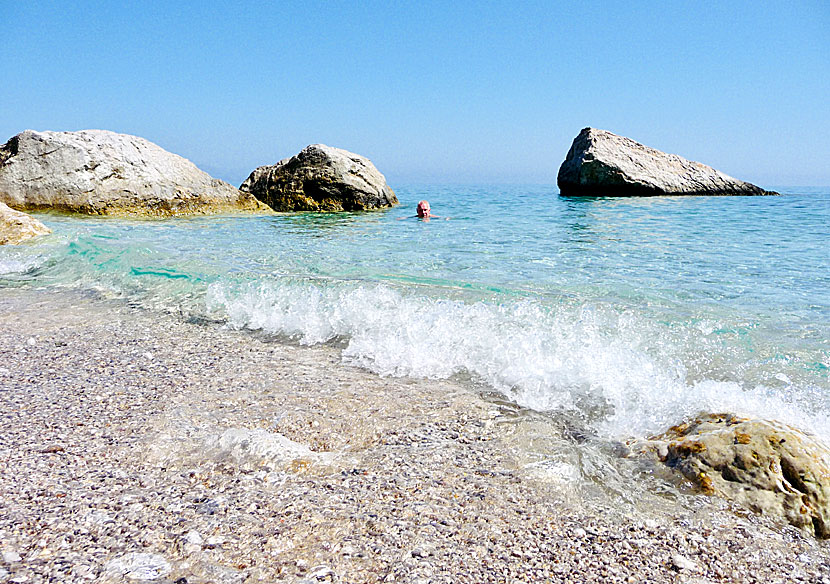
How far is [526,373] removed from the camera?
12.9 feet

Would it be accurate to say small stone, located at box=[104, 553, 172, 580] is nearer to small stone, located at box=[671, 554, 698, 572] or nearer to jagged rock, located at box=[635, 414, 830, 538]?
small stone, located at box=[671, 554, 698, 572]

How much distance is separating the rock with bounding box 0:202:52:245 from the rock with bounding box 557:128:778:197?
20.1 meters

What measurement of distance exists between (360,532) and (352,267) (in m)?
5.62

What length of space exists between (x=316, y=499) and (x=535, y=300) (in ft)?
12.2

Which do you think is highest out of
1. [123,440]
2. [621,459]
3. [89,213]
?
[89,213]

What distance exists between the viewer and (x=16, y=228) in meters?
9.59

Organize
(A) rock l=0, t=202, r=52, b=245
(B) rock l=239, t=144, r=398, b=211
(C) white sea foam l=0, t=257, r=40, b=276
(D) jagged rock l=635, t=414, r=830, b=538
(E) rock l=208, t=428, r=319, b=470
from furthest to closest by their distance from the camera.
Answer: (B) rock l=239, t=144, r=398, b=211
(A) rock l=0, t=202, r=52, b=245
(C) white sea foam l=0, t=257, r=40, b=276
(E) rock l=208, t=428, r=319, b=470
(D) jagged rock l=635, t=414, r=830, b=538

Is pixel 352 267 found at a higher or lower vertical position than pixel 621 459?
higher

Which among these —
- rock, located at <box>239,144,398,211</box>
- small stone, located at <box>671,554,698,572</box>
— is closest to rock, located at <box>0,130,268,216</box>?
rock, located at <box>239,144,398,211</box>

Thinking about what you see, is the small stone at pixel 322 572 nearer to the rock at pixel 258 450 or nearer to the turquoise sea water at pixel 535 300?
the rock at pixel 258 450

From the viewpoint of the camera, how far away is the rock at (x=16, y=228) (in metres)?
9.39

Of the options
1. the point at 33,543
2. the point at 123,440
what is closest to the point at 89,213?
the point at 123,440

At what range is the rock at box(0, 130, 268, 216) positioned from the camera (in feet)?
44.5

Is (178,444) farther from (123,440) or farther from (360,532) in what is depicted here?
(360,532)
